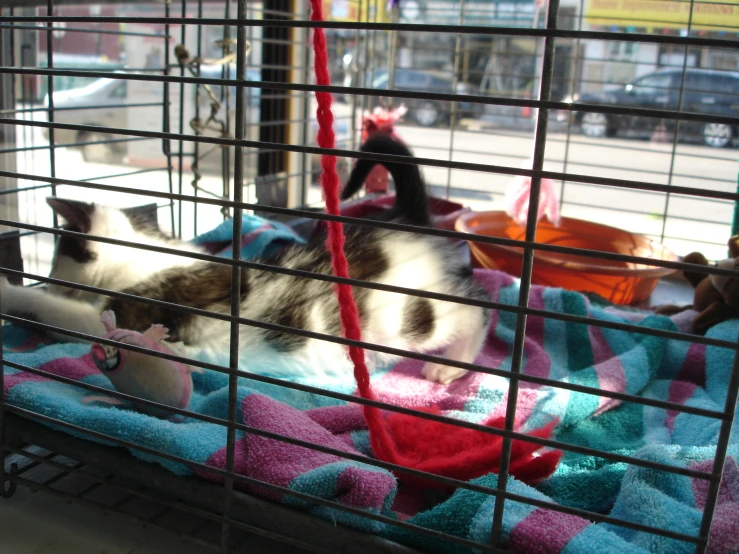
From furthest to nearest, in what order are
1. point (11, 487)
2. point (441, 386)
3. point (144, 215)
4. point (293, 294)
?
point (144, 215)
point (293, 294)
point (441, 386)
point (11, 487)

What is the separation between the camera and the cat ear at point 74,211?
1391 millimetres

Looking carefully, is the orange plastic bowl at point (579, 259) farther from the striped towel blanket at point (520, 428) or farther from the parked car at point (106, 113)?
the parked car at point (106, 113)

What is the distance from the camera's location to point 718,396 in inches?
50.3

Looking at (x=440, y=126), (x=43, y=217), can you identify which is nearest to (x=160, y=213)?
(x=43, y=217)

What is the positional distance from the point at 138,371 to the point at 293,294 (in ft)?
1.73

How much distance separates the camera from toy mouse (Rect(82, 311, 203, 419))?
985mm

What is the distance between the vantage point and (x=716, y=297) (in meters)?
1.57

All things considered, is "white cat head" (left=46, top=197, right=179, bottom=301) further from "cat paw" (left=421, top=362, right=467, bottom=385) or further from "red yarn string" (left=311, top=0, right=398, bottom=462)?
"red yarn string" (left=311, top=0, right=398, bottom=462)

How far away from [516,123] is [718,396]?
6.50 m

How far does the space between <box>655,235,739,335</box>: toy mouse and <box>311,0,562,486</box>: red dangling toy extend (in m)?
0.63

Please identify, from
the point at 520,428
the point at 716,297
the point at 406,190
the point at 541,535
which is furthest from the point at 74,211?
the point at 716,297

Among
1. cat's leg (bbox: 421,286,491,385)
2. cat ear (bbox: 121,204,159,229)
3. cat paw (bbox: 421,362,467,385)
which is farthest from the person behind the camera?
cat ear (bbox: 121,204,159,229)

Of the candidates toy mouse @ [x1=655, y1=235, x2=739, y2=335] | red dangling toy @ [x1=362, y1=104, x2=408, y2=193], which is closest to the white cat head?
red dangling toy @ [x1=362, y1=104, x2=408, y2=193]

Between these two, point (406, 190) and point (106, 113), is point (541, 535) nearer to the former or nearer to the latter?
point (406, 190)
